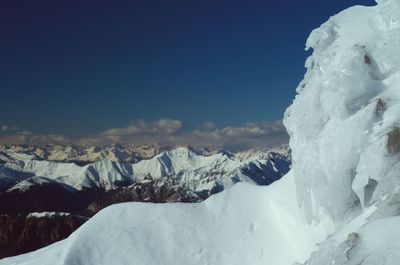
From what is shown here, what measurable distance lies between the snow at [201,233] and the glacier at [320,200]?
0.07 metres

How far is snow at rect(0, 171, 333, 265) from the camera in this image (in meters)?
27.4

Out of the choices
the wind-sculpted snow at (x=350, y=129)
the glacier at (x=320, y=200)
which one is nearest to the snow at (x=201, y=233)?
the glacier at (x=320, y=200)

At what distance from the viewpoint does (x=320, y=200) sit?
78.7 feet

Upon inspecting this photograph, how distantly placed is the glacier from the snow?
68 millimetres

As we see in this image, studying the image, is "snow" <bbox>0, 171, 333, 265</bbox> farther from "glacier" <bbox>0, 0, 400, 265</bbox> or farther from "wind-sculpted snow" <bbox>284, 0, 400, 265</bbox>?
"wind-sculpted snow" <bbox>284, 0, 400, 265</bbox>

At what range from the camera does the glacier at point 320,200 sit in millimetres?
19531

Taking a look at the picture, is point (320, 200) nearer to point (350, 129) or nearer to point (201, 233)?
point (350, 129)

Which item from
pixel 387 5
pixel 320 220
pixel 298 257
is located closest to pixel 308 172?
pixel 320 220

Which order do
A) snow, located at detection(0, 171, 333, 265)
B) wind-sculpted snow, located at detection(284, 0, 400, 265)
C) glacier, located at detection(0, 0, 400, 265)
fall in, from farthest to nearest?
snow, located at detection(0, 171, 333, 265) < glacier, located at detection(0, 0, 400, 265) < wind-sculpted snow, located at detection(284, 0, 400, 265)

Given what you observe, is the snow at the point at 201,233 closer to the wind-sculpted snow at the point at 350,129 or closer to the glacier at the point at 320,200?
the glacier at the point at 320,200

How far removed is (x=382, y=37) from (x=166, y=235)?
16.8 meters

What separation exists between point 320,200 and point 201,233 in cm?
902

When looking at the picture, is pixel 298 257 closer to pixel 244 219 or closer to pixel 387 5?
pixel 244 219

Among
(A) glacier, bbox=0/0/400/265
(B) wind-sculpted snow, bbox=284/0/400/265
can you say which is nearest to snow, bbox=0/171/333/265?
(A) glacier, bbox=0/0/400/265
